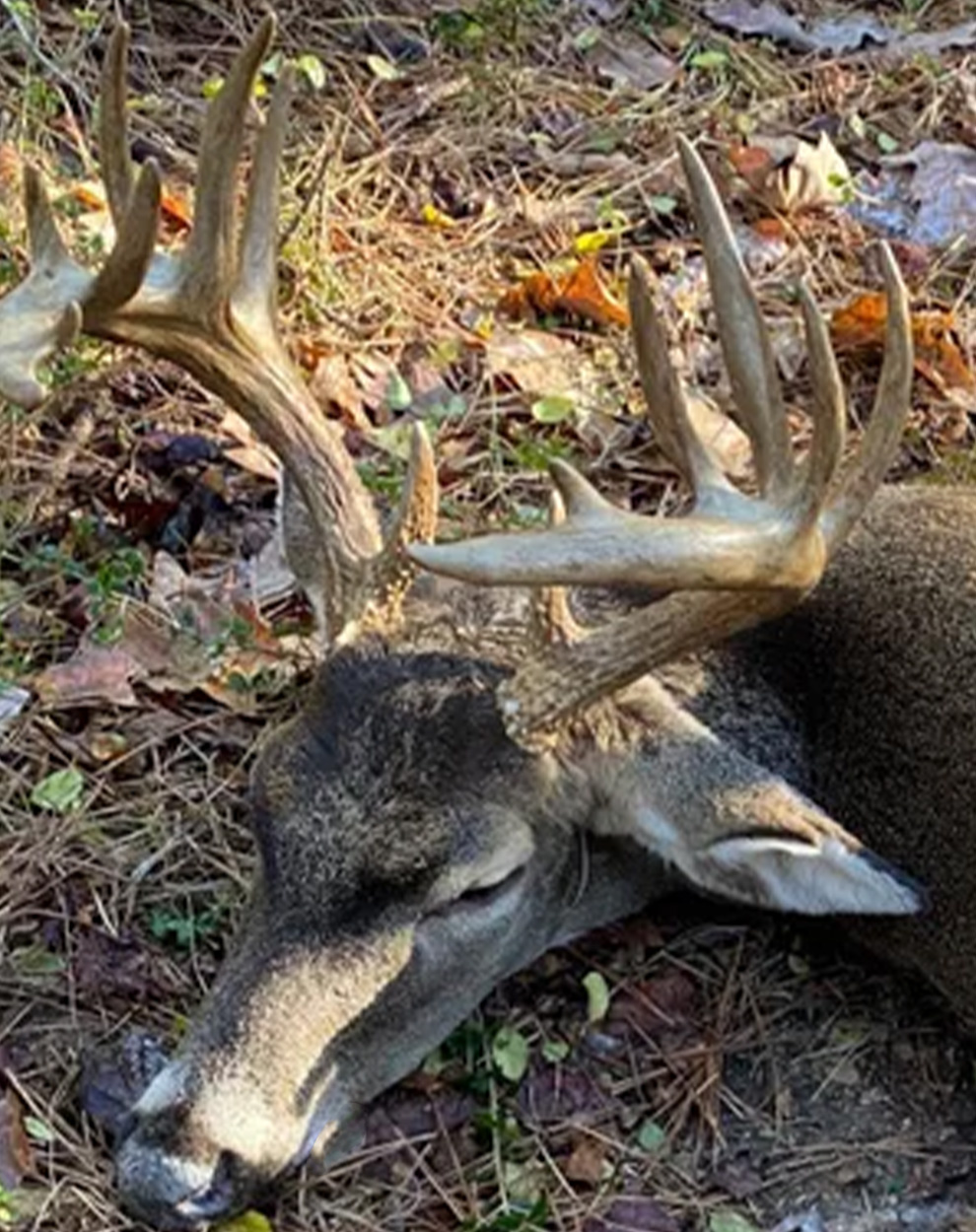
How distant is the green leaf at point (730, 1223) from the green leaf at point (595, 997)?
1.58ft

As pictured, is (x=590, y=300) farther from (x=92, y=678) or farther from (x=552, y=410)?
(x=92, y=678)

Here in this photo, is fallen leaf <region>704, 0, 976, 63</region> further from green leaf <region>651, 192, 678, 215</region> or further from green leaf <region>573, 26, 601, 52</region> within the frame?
green leaf <region>651, 192, 678, 215</region>

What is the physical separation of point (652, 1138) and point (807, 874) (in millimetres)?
599

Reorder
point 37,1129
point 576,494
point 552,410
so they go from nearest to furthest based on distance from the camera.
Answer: point 576,494 → point 37,1129 → point 552,410

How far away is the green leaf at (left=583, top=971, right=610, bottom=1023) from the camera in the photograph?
5.07 m

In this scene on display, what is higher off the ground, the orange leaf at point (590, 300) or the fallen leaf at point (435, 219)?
the fallen leaf at point (435, 219)

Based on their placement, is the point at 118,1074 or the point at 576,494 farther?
the point at 118,1074

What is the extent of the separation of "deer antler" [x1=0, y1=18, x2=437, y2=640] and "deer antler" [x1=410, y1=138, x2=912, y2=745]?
441 millimetres

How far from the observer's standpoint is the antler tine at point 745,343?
456cm

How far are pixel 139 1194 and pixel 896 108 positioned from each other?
14.7 ft

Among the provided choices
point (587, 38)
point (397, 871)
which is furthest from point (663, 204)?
point (397, 871)

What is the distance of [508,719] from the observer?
4664 mm

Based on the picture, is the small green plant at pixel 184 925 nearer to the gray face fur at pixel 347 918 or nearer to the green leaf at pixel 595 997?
the gray face fur at pixel 347 918

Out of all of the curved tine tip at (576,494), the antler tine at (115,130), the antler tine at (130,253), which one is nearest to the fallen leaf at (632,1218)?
the curved tine tip at (576,494)
